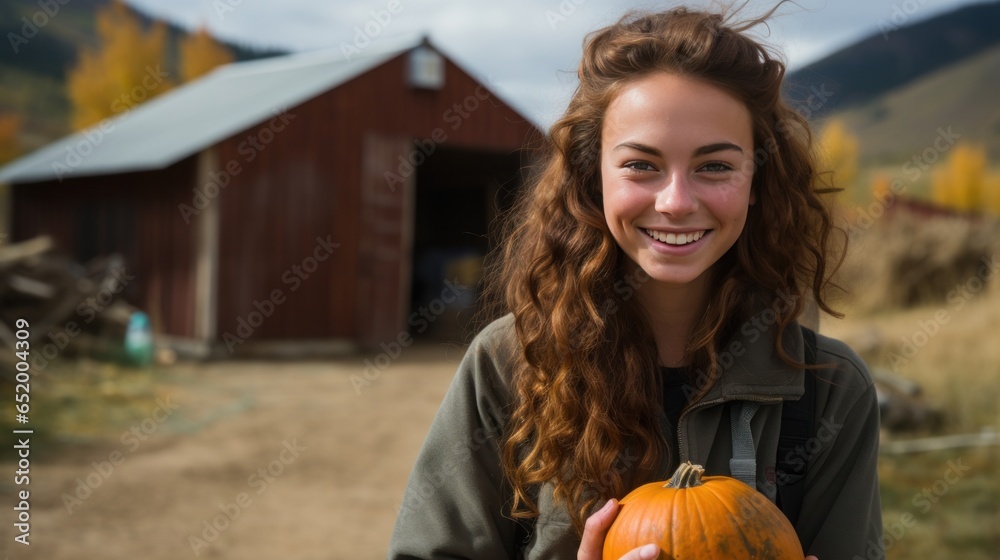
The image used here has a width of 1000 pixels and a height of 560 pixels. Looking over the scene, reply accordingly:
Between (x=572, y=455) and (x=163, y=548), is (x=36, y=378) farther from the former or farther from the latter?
(x=572, y=455)

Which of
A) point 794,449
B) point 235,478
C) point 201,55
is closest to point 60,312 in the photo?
point 235,478

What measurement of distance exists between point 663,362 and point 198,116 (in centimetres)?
1594

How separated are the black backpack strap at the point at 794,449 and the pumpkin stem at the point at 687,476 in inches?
9.4

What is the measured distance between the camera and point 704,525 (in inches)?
71.3

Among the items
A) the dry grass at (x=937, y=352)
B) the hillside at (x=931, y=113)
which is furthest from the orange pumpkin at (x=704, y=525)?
the hillside at (x=931, y=113)

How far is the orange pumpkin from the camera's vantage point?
1.81 metres

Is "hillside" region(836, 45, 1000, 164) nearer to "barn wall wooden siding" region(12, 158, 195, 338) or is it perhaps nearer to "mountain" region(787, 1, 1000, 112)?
"mountain" region(787, 1, 1000, 112)

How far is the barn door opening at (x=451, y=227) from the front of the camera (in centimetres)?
1694

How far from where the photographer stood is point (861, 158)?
4146 inches

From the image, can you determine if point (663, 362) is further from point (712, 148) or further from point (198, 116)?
point (198, 116)

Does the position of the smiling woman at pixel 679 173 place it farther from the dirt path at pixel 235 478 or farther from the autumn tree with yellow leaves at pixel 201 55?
the autumn tree with yellow leaves at pixel 201 55

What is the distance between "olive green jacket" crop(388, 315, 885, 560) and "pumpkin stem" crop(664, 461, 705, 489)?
0.11m

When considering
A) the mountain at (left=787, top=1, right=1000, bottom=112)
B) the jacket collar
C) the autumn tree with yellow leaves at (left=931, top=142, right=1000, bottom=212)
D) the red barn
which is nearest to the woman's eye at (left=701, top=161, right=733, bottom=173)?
the jacket collar

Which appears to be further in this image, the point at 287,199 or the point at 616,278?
the point at 287,199
